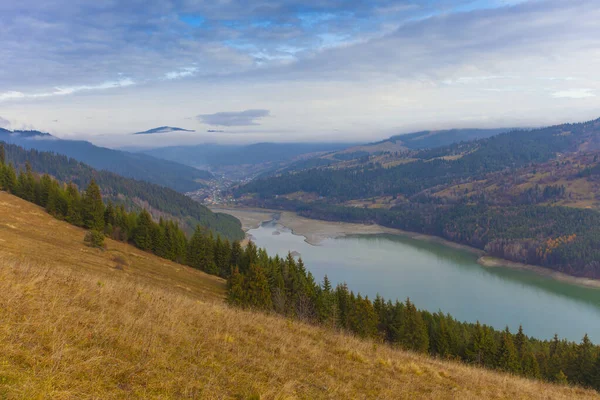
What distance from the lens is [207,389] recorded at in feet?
17.3

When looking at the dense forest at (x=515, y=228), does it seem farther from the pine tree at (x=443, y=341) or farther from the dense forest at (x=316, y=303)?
the pine tree at (x=443, y=341)

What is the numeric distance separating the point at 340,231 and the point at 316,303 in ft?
324

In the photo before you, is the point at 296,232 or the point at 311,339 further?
the point at 296,232

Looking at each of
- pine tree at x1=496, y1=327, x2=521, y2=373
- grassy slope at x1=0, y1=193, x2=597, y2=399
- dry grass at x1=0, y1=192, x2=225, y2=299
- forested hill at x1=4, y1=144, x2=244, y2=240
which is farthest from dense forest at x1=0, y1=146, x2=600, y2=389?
forested hill at x1=4, y1=144, x2=244, y2=240

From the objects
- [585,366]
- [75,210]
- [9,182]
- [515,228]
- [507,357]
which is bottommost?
[515,228]

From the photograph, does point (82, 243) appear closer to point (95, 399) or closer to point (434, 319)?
point (95, 399)

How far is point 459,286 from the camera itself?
6969cm

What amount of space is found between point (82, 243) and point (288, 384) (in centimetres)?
3257

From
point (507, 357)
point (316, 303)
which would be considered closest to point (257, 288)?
point (316, 303)

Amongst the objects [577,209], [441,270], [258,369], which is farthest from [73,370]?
[577,209]

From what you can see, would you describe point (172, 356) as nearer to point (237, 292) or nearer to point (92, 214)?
point (237, 292)

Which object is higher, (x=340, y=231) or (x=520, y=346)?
(x=520, y=346)

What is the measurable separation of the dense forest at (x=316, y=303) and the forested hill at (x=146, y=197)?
214 feet

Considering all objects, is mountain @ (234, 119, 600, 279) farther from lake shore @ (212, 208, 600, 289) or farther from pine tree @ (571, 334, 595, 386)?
pine tree @ (571, 334, 595, 386)
